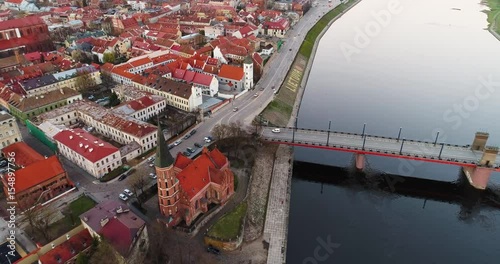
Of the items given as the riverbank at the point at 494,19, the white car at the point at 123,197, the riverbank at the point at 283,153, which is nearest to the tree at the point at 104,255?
the white car at the point at 123,197

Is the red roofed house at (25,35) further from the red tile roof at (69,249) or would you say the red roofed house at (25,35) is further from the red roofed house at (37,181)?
the red tile roof at (69,249)

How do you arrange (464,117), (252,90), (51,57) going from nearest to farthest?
(464,117), (252,90), (51,57)

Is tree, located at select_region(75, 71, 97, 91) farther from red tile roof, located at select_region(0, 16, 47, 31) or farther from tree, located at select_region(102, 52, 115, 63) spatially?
red tile roof, located at select_region(0, 16, 47, 31)

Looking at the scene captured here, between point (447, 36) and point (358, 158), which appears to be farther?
point (447, 36)

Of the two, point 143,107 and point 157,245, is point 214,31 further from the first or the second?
point 157,245

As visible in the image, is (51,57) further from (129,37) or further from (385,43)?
(385,43)

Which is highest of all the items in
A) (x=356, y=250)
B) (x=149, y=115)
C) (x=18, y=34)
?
(x=18, y=34)

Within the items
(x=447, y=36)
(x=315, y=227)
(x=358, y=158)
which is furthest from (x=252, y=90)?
(x=447, y=36)
